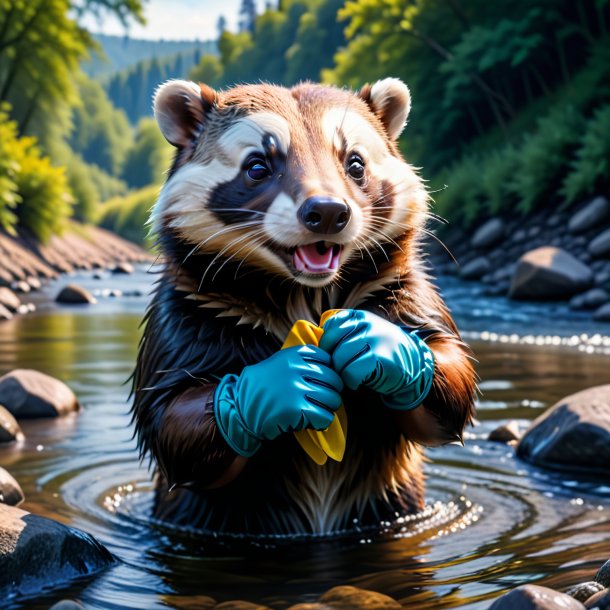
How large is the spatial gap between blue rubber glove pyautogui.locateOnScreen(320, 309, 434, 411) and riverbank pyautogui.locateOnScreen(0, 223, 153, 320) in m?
12.1

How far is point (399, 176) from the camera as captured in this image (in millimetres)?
4027

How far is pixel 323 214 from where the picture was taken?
134 inches

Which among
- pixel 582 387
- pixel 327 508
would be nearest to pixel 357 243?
pixel 327 508

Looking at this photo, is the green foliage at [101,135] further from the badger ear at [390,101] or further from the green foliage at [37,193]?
the badger ear at [390,101]

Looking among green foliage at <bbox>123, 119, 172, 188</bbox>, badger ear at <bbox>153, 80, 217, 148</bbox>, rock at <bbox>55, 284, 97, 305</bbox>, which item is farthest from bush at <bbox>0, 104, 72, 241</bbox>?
green foliage at <bbox>123, 119, 172, 188</bbox>

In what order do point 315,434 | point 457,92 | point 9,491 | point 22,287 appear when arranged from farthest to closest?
point 457,92 → point 22,287 → point 9,491 → point 315,434

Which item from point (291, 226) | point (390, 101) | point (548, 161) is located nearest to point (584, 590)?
point (291, 226)

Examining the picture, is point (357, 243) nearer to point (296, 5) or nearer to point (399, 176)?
point (399, 176)

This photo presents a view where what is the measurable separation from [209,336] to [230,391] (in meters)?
0.33

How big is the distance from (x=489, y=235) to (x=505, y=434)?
48.6ft

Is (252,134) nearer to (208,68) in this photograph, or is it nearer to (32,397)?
(32,397)

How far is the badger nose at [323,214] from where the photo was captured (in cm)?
340

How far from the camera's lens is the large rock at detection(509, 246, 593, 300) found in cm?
1506

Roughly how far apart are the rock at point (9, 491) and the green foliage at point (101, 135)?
297 feet
